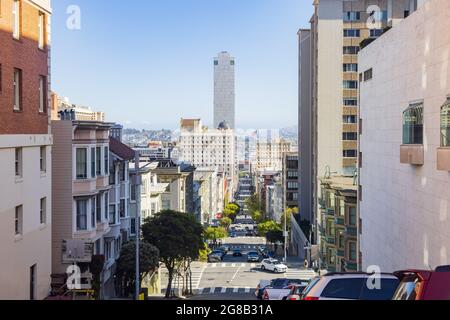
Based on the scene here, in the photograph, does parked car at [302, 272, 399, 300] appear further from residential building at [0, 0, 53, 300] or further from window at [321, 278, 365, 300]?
residential building at [0, 0, 53, 300]

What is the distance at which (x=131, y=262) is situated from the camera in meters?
39.8

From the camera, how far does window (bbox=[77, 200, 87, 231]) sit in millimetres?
30938

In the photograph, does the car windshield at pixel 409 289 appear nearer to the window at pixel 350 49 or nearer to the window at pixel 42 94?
the window at pixel 42 94

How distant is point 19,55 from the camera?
2156 centimetres

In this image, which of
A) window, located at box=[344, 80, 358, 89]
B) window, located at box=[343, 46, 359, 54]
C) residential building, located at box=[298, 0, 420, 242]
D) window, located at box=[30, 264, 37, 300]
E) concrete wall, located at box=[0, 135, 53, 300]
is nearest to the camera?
concrete wall, located at box=[0, 135, 53, 300]

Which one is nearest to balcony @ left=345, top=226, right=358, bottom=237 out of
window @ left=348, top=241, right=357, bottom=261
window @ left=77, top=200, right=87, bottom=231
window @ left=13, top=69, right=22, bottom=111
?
window @ left=348, top=241, right=357, bottom=261

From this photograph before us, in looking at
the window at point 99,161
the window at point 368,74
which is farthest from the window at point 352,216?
the window at point 99,161

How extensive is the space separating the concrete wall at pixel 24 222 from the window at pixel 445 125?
1266 cm

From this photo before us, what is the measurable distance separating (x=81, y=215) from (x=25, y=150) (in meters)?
9.38

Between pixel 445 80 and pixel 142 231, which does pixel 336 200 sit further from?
pixel 445 80

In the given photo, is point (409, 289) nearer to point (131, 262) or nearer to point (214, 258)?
point (131, 262)

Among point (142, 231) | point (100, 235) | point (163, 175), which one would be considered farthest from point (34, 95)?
point (163, 175)

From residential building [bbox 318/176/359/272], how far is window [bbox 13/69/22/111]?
29.6 m
